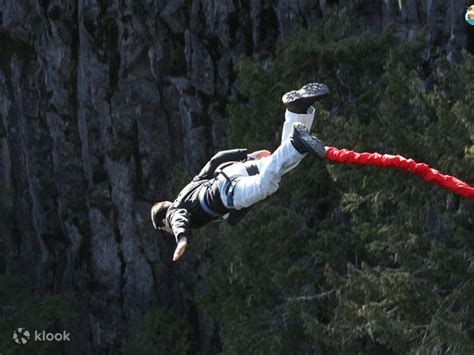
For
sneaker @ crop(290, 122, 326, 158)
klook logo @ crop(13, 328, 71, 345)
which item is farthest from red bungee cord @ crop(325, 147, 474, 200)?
klook logo @ crop(13, 328, 71, 345)

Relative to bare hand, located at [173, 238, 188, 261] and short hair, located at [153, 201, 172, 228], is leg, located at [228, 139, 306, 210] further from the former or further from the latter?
short hair, located at [153, 201, 172, 228]

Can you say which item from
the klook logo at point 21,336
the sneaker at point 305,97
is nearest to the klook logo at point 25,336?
the klook logo at point 21,336

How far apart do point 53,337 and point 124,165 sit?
17.4ft

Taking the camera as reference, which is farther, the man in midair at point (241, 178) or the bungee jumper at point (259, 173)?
the man in midair at point (241, 178)

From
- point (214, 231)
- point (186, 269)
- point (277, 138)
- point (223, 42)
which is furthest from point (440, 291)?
point (186, 269)

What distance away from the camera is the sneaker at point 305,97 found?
21.2ft


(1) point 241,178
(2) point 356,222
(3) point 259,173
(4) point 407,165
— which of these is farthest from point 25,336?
(4) point 407,165

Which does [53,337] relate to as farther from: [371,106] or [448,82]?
[448,82]

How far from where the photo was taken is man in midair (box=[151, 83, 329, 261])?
6.47 meters

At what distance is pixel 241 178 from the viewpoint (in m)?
7.19

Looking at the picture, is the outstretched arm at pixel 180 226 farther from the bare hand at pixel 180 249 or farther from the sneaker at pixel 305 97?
the sneaker at pixel 305 97

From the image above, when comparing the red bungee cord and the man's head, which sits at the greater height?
the red bungee cord

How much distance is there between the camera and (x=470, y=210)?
39.9ft

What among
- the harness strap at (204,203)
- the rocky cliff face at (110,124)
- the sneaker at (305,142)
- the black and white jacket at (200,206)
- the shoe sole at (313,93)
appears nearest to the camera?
the sneaker at (305,142)
